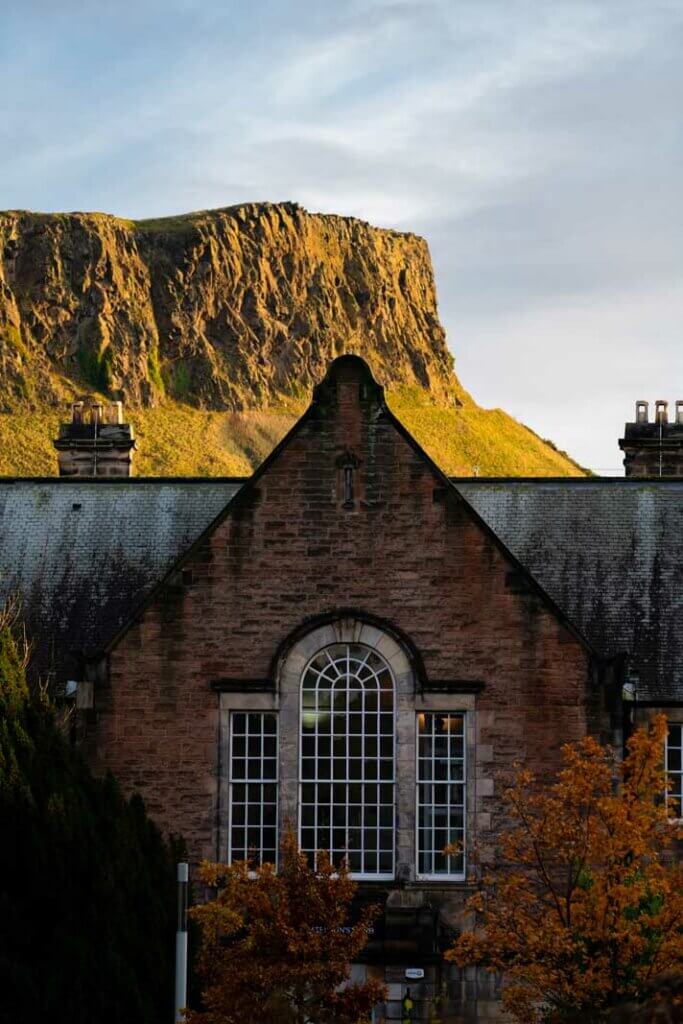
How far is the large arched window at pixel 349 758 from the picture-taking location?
116ft

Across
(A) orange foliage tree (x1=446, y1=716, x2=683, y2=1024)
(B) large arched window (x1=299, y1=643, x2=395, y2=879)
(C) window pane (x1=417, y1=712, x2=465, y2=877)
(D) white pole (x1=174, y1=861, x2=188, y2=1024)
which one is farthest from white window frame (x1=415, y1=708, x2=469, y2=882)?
(D) white pole (x1=174, y1=861, x2=188, y2=1024)

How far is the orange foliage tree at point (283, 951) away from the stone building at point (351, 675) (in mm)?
5496

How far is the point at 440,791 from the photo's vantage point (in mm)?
35438

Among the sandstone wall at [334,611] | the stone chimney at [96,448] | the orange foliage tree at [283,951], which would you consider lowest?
the orange foliage tree at [283,951]

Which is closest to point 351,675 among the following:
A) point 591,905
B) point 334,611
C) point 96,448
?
point 334,611

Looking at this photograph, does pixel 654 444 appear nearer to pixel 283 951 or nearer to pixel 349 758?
pixel 349 758

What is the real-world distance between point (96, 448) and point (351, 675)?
1562 centimetres

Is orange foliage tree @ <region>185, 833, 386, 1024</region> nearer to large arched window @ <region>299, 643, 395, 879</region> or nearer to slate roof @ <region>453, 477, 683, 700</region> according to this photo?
large arched window @ <region>299, 643, 395, 879</region>

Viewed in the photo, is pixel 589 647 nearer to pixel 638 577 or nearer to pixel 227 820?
pixel 638 577

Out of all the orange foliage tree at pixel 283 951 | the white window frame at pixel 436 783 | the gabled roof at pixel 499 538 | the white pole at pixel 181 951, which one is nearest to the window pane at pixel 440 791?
the white window frame at pixel 436 783

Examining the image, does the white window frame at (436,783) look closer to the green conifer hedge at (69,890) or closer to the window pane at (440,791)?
the window pane at (440,791)

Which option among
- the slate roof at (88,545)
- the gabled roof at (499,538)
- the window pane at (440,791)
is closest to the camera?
the window pane at (440,791)

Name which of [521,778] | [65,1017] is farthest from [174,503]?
[65,1017]

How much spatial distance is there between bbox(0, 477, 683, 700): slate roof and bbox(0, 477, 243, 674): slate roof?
21 millimetres
